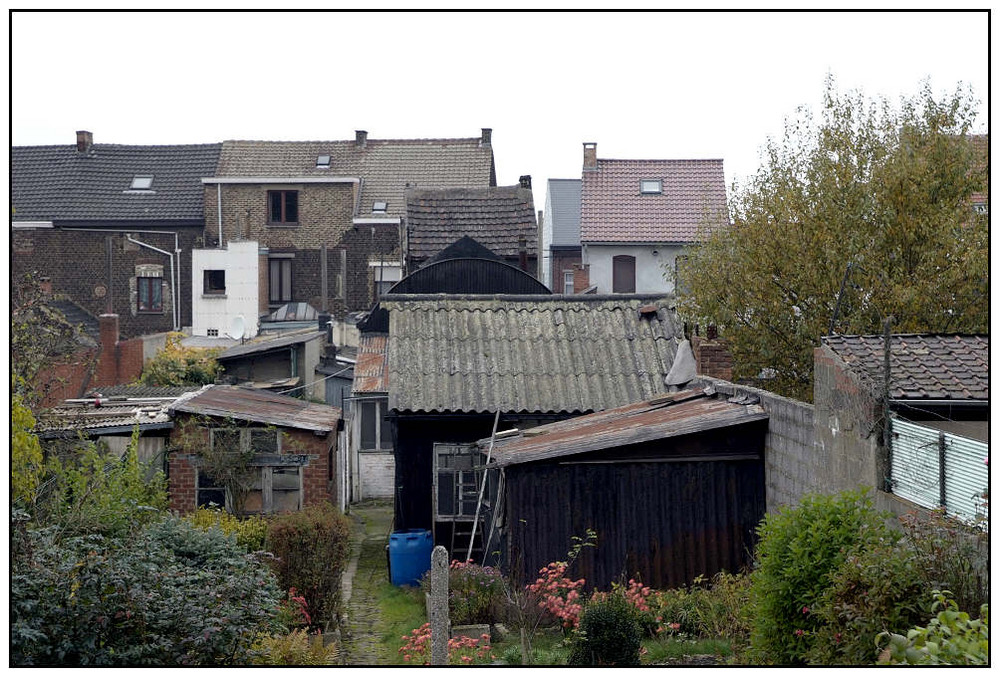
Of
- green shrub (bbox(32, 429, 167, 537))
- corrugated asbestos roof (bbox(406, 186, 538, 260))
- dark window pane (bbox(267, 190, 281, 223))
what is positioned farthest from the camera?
dark window pane (bbox(267, 190, 281, 223))

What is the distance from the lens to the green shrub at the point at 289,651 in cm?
966

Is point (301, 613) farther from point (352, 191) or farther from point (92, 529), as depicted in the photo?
point (352, 191)

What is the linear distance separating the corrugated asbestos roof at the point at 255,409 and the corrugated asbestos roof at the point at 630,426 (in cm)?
469

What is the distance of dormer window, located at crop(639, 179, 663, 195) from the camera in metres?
41.8

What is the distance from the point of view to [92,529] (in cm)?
1116

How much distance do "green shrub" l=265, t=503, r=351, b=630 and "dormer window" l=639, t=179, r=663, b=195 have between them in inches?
1204

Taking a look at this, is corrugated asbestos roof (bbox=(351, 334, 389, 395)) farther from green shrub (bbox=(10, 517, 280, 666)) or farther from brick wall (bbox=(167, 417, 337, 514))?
green shrub (bbox=(10, 517, 280, 666))

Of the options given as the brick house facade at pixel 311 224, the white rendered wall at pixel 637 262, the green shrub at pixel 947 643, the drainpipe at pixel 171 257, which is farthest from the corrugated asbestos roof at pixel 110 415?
the drainpipe at pixel 171 257

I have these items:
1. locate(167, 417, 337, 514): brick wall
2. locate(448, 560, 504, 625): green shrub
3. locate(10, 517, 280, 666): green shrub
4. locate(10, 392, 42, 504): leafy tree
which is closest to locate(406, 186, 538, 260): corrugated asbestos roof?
locate(167, 417, 337, 514): brick wall

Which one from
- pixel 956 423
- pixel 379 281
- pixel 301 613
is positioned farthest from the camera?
Result: pixel 379 281

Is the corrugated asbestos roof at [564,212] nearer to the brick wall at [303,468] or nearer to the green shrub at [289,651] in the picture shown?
the brick wall at [303,468]

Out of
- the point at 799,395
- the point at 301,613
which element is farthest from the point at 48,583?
the point at 799,395

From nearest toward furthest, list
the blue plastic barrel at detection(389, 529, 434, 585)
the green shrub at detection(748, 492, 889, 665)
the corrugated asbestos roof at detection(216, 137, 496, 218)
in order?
the green shrub at detection(748, 492, 889, 665) → the blue plastic barrel at detection(389, 529, 434, 585) → the corrugated asbestos roof at detection(216, 137, 496, 218)

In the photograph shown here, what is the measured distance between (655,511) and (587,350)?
518cm
